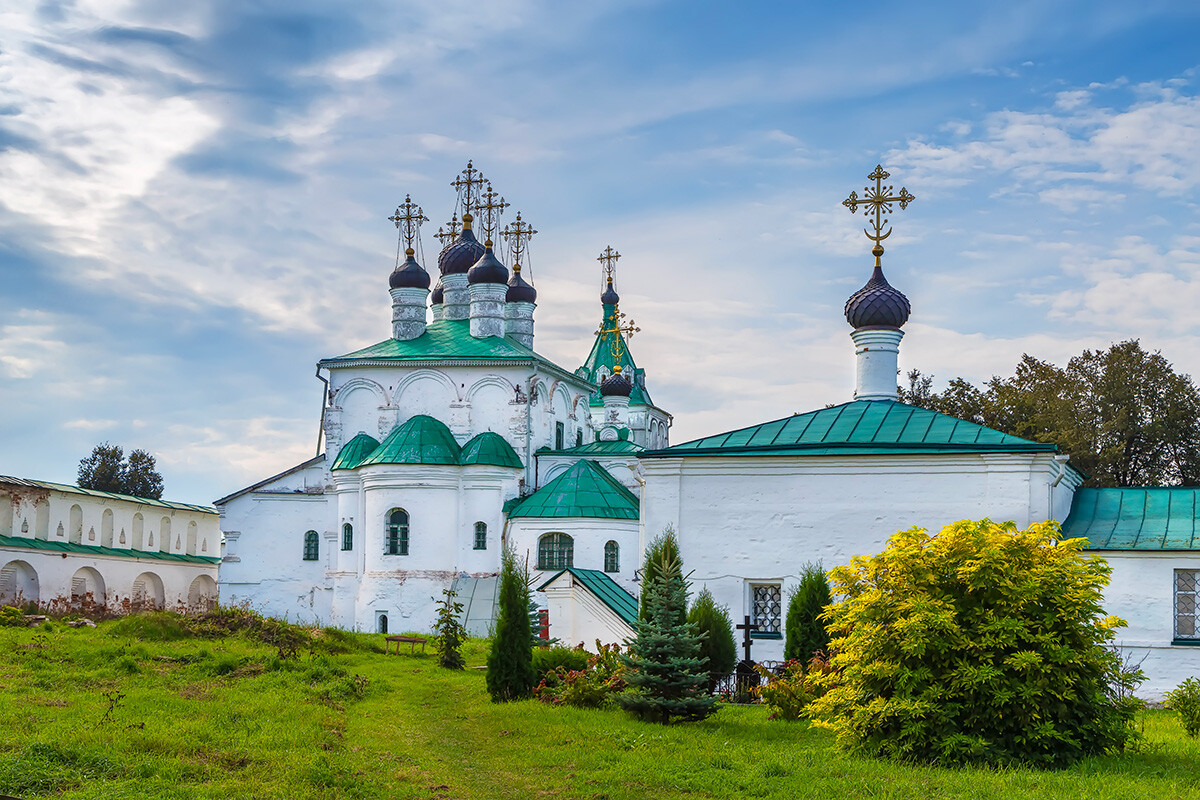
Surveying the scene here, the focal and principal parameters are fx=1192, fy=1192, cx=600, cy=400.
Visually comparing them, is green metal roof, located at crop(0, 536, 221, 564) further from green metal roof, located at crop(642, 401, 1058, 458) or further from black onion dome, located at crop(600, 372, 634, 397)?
green metal roof, located at crop(642, 401, 1058, 458)

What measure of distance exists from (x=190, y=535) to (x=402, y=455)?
1531cm

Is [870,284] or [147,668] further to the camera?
[870,284]

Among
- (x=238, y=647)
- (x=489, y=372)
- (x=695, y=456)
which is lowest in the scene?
(x=238, y=647)

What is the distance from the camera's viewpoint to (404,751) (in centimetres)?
1044

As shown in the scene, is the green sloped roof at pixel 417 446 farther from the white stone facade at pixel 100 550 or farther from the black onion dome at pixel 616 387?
the black onion dome at pixel 616 387

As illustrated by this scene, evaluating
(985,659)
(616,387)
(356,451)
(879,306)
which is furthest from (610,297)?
(985,659)

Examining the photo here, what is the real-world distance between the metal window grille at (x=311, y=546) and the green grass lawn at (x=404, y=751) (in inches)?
708

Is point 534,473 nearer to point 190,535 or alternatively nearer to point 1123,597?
point 190,535

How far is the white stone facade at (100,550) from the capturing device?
29.1 metres

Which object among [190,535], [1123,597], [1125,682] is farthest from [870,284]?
[190,535]

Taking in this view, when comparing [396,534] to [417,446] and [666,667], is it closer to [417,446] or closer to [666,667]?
[417,446]

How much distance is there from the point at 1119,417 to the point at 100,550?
2785 cm

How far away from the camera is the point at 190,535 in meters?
41.7

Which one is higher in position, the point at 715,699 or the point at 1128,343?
the point at 1128,343
